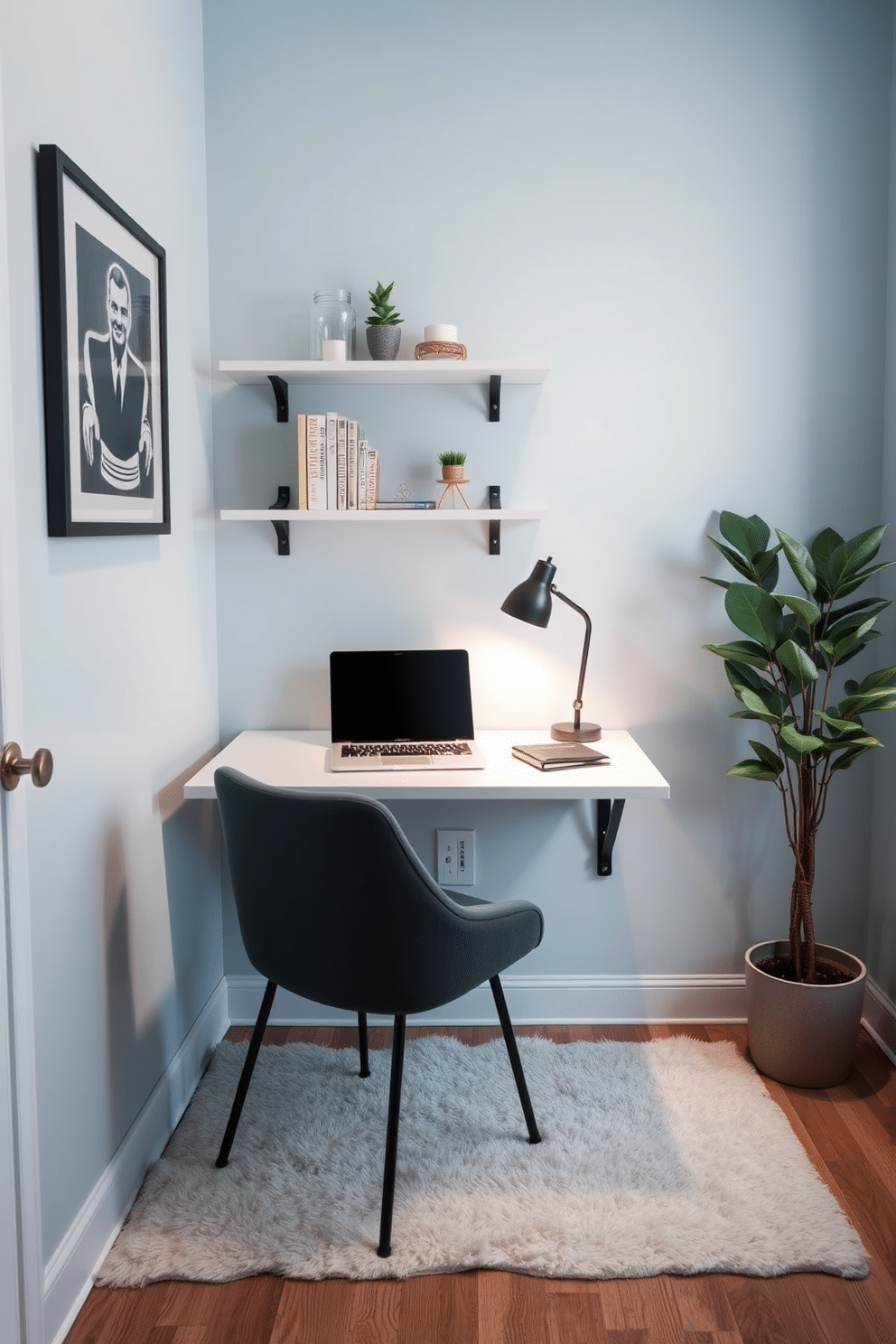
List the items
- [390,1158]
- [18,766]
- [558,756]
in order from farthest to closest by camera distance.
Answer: [558,756] → [390,1158] → [18,766]

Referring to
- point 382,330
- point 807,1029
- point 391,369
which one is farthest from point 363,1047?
point 382,330

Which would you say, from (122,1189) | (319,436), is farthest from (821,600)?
(122,1189)

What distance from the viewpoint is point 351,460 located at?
7.86 ft

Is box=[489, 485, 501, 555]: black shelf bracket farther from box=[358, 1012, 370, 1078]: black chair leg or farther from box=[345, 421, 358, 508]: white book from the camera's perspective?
box=[358, 1012, 370, 1078]: black chair leg

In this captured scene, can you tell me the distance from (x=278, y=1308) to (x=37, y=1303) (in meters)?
0.40

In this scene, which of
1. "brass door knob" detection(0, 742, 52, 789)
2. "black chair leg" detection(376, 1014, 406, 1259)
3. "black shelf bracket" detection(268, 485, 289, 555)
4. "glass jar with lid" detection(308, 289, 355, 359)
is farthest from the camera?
"black shelf bracket" detection(268, 485, 289, 555)

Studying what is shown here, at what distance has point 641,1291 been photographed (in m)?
1.73

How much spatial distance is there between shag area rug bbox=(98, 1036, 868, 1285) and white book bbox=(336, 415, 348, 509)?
1313mm

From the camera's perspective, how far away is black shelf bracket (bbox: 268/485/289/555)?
2555 millimetres

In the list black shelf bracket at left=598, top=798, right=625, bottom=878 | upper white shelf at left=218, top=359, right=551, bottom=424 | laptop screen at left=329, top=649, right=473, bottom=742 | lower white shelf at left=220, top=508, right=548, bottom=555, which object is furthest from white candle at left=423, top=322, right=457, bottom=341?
black shelf bracket at left=598, top=798, right=625, bottom=878

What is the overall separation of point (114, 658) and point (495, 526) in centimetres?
105

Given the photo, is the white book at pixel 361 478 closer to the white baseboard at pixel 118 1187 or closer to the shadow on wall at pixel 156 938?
the shadow on wall at pixel 156 938

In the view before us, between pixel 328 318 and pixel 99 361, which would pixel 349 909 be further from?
pixel 328 318

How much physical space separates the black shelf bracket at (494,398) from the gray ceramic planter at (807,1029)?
4.76ft
